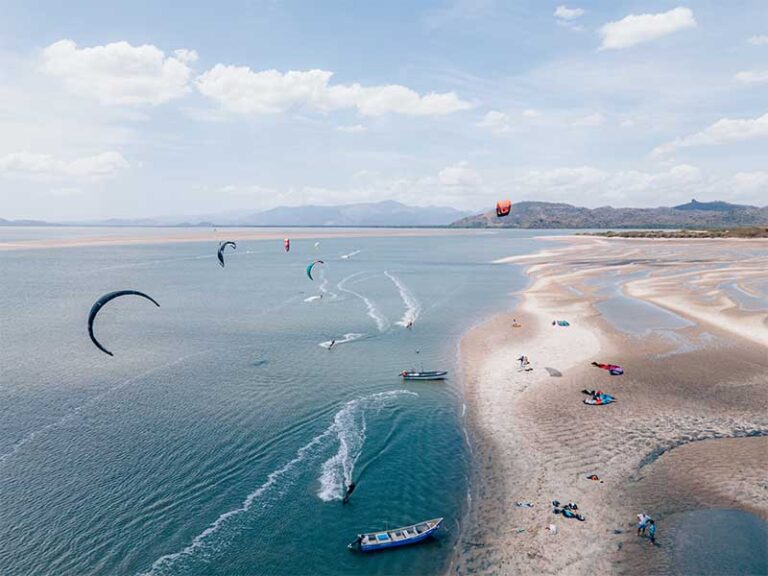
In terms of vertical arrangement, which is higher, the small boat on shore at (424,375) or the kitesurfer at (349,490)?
the small boat on shore at (424,375)

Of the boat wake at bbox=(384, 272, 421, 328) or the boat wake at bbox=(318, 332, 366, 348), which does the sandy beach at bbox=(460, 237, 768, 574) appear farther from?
the boat wake at bbox=(318, 332, 366, 348)

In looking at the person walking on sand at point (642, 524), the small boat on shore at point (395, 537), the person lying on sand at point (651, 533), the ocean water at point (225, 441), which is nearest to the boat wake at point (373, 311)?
the ocean water at point (225, 441)

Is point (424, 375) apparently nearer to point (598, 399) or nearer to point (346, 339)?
point (598, 399)

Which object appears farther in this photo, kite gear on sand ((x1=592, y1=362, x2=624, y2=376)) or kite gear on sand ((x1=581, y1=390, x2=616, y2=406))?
kite gear on sand ((x1=592, y1=362, x2=624, y2=376))

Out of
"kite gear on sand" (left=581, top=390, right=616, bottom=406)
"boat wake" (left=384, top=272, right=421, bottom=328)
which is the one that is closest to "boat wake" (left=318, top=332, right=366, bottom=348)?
"boat wake" (left=384, top=272, right=421, bottom=328)

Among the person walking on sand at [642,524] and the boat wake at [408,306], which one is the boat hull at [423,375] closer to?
the boat wake at [408,306]

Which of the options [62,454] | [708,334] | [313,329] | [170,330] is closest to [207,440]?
[62,454]
